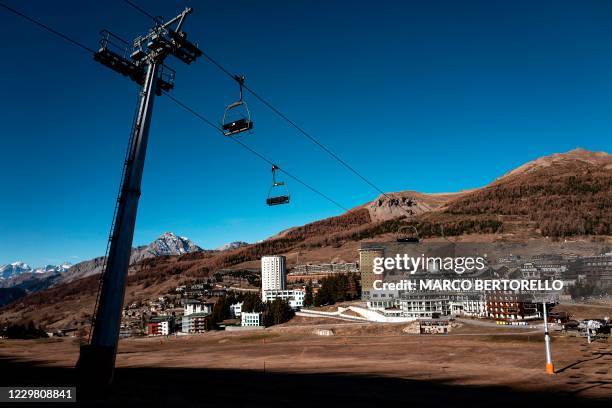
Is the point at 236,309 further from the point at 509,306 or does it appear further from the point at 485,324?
the point at 509,306

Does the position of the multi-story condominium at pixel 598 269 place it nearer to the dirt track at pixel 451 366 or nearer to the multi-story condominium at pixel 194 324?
the dirt track at pixel 451 366

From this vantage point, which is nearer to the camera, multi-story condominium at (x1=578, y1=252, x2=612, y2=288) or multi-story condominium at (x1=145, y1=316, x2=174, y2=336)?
multi-story condominium at (x1=578, y1=252, x2=612, y2=288)

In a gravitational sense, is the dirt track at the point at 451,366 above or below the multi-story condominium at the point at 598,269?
below

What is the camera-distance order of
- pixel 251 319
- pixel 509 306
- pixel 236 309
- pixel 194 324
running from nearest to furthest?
pixel 509 306 < pixel 251 319 < pixel 194 324 < pixel 236 309

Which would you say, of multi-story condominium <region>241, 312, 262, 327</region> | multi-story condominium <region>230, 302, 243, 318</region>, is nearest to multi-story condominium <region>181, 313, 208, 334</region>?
multi-story condominium <region>230, 302, 243, 318</region>

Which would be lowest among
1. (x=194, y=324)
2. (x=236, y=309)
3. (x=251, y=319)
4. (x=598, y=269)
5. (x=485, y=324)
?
(x=194, y=324)

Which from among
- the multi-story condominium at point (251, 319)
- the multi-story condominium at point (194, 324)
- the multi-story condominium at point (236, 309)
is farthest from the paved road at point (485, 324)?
the multi-story condominium at point (236, 309)

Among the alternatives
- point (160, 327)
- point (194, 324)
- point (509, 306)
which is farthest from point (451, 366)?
point (160, 327)

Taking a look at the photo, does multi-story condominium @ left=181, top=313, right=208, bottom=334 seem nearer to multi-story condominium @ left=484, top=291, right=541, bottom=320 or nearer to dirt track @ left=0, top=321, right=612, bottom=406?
dirt track @ left=0, top=321, right=612, bottom=406

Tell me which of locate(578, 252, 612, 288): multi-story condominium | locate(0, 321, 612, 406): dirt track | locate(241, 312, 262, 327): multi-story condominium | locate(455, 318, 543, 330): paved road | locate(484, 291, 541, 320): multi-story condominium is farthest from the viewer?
locate(241, 312, 262, 327): multi-story condominium

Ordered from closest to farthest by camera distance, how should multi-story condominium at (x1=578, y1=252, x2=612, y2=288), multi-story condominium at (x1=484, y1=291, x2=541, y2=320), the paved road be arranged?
the paved road, multi-story condominium at (x1=484, y1=291, x2=541, y2=320), multi-story condominium at (x1=578, y1=252, x2=612, y2=288)

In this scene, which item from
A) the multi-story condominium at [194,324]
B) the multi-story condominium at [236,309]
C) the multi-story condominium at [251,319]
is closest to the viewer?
the multi-story condominium at [251,319]

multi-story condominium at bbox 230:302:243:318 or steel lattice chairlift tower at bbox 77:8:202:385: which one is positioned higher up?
steel lattice chairlift tower at bbox 77:8:202:385

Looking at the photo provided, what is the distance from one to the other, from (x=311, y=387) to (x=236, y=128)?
62.4ft
